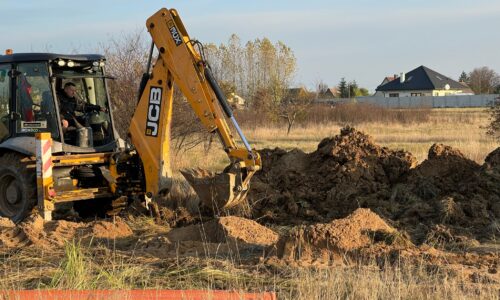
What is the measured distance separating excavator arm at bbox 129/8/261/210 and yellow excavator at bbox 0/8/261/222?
1 centimetres

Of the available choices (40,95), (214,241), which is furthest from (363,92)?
(214,241)

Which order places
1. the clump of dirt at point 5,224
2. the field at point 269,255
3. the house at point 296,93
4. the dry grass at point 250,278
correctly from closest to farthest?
the dry grass at point 250,278
the field at point 269,255
the clump of dirt at point 5,224
the house at point 296,93

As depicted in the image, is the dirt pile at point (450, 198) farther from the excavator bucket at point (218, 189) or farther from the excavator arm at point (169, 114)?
the excavator arm at point (169, 114)

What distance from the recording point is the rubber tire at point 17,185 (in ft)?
31.4

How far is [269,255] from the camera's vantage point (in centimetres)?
683

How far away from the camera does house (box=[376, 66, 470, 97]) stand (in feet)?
265

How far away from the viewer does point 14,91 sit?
31.6ft

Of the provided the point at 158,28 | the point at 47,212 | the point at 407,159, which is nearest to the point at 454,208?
the point at 407,159

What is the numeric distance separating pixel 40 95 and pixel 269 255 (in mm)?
4740

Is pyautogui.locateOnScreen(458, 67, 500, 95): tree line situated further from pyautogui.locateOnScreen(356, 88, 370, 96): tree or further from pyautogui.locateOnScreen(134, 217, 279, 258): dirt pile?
A: pyautogui.locateOnScreen(134, 217, 279, 258): dirt pile

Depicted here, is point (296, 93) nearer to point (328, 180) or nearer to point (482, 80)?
point (328, 180)

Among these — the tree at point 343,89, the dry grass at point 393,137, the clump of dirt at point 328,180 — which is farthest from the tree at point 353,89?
the clump of dirt at point 328,180

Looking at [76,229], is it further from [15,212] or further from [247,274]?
[247,274]

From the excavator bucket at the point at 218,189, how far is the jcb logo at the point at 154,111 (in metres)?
0.88
